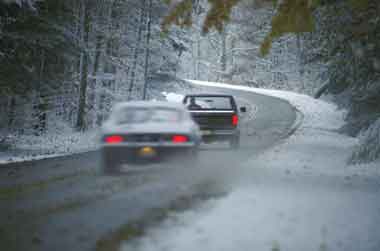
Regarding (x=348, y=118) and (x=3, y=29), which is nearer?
(x=3, y=29)

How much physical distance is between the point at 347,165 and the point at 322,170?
0.87 m

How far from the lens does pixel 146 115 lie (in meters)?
11.3

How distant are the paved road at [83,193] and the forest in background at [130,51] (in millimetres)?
2962

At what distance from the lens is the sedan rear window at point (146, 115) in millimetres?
11084

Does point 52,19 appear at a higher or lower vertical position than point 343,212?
higher

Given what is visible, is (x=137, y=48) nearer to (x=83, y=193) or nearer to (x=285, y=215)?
(x=83, y=193)

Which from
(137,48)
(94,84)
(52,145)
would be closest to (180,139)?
(52,145)

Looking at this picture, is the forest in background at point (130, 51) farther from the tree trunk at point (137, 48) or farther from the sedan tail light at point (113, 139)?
the sedan tail light at point (113, 139)

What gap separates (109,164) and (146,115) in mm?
1311

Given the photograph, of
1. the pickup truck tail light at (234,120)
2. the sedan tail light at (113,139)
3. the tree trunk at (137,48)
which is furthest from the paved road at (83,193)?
the tree trunk at (137,48)

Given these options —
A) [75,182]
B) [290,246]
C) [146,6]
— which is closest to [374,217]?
[290,246]

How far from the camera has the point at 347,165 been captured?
14109 mm

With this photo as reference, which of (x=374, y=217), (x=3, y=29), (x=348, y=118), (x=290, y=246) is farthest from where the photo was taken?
(x=348, y=118)

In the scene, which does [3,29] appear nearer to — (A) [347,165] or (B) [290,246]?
(A) [347,165]
